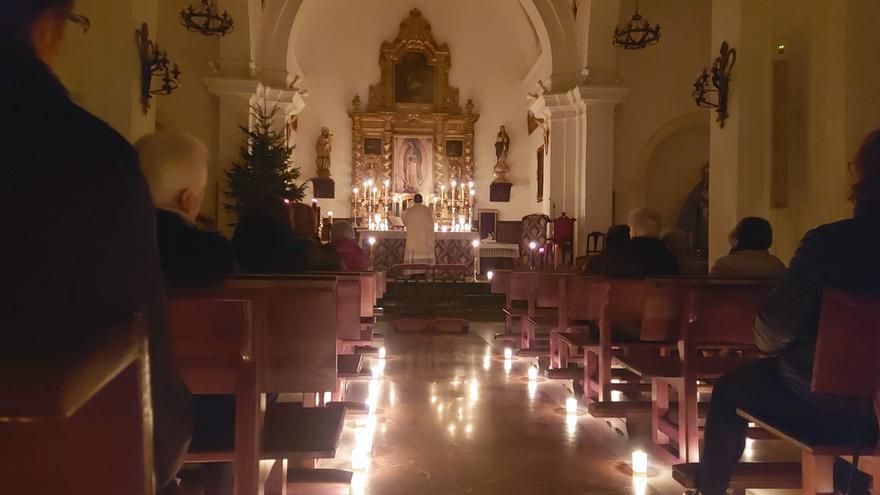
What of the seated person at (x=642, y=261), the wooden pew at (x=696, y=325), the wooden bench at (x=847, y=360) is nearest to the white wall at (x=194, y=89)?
the seated person at (x=642, y=261)

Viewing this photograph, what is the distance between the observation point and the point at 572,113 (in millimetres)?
12094

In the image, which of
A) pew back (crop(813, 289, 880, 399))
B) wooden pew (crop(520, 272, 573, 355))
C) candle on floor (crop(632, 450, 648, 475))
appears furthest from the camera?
wooden pew (crop(520, 272, 573, 355))

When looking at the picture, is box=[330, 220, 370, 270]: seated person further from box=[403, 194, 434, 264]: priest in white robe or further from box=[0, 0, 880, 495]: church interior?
box=[403, 194, 434, 264]: priest in white robe

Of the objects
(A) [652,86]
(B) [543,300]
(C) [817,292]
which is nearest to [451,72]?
(A) [652,86]

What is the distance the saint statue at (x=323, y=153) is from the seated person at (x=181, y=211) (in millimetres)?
13024

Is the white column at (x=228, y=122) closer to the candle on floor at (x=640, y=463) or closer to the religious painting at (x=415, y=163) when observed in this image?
the religious painting at (x=415, y=163)

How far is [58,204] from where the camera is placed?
89 centimetres

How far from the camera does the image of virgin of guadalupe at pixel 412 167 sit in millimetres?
16062

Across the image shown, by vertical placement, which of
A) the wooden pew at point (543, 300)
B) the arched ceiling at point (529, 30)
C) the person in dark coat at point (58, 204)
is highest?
the arched ceiling at point (529, 30)

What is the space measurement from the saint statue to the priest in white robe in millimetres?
4789

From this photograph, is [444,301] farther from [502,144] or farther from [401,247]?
[502,144]

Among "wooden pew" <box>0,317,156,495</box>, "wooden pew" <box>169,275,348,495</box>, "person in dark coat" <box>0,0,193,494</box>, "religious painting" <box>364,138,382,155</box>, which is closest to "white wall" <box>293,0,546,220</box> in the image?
"religious painting" <box>364,138,382,155</box>

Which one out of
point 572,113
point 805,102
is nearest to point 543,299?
point 805,102

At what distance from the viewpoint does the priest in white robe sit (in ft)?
35.8
